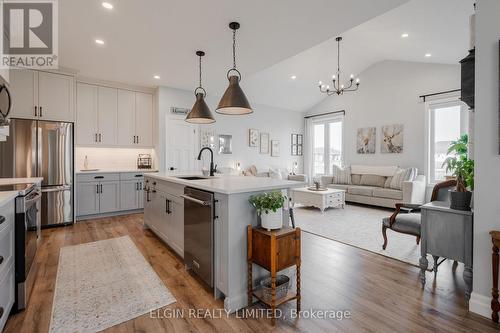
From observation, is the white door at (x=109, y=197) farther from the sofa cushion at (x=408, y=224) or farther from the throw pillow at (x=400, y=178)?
the throw pillow at (x=400, y=178)

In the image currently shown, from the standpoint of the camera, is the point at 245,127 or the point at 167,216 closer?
the point at 167,216

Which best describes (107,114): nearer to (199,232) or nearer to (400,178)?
(199,232)

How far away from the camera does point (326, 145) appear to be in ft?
27.4

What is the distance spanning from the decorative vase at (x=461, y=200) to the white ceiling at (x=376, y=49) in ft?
10.4

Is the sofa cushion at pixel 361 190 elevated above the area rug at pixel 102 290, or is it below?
above

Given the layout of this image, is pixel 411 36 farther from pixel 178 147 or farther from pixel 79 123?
pixel 79 123

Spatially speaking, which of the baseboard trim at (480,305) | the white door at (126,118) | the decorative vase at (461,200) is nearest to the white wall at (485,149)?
the baseboard trim at (480,305)

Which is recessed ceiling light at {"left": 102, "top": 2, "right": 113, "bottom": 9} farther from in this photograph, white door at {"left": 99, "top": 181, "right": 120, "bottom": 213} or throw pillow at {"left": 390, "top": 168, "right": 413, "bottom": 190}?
throw pillow at {"left": 390, "top": 168, "right": 413, "bottom": 190}

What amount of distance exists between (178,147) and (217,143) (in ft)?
4.40

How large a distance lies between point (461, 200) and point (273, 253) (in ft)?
5.69

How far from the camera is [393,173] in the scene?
6.13 m

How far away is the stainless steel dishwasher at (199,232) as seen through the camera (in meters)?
2.09

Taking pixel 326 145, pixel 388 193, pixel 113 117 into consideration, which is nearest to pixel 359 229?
pixel 388 193

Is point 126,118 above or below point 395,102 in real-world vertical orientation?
below
